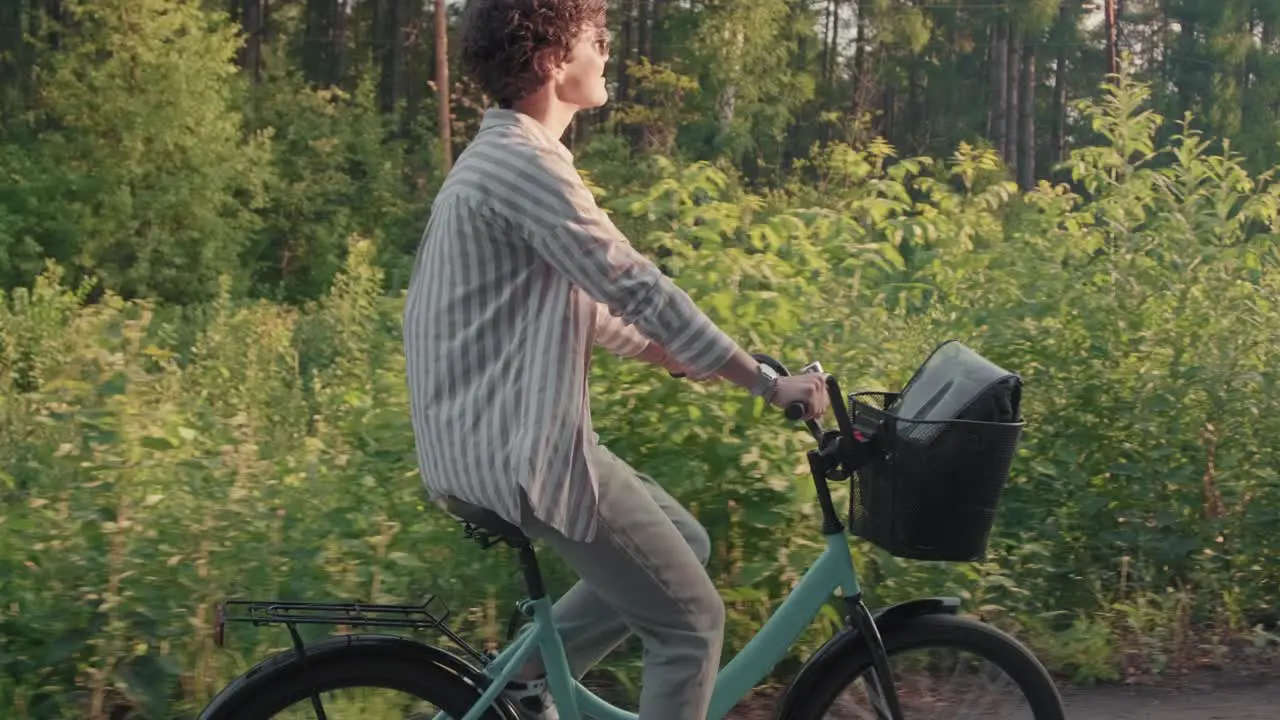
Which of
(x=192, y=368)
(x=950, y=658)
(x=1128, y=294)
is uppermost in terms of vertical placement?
(x=1128, y=294)

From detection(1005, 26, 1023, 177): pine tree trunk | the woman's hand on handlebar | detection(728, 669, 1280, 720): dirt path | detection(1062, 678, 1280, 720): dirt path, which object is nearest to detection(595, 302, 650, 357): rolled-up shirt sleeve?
the woman's hand on handlebar

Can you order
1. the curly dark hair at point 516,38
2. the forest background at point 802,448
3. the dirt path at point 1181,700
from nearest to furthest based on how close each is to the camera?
the curly dark hair at point 516,38
the forest background at point 802,448
the dirt path at point 1181,700

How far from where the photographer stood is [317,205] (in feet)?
134

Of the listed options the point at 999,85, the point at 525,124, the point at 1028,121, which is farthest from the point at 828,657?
the point at 1028,121

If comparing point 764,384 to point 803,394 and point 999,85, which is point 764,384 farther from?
point 999,85

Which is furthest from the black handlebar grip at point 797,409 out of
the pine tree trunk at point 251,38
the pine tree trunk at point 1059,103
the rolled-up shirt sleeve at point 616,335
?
the pine tree trunk at point 1059,103

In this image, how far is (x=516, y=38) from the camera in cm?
286

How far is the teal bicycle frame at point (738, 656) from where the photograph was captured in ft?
10.1

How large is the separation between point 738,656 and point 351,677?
0.85m

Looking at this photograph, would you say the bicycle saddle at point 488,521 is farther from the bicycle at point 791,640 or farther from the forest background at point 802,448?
the forest background at point 802,448

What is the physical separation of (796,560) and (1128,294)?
2.54 metres

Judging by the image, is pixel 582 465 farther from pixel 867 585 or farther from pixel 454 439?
pixel 867 585

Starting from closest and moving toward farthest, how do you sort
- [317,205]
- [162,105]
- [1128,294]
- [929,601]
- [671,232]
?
[929,601] < [671,232] < [1128,294] < [162,105] < [317,205]

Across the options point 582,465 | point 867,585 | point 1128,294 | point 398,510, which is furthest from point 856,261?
point 582,465
